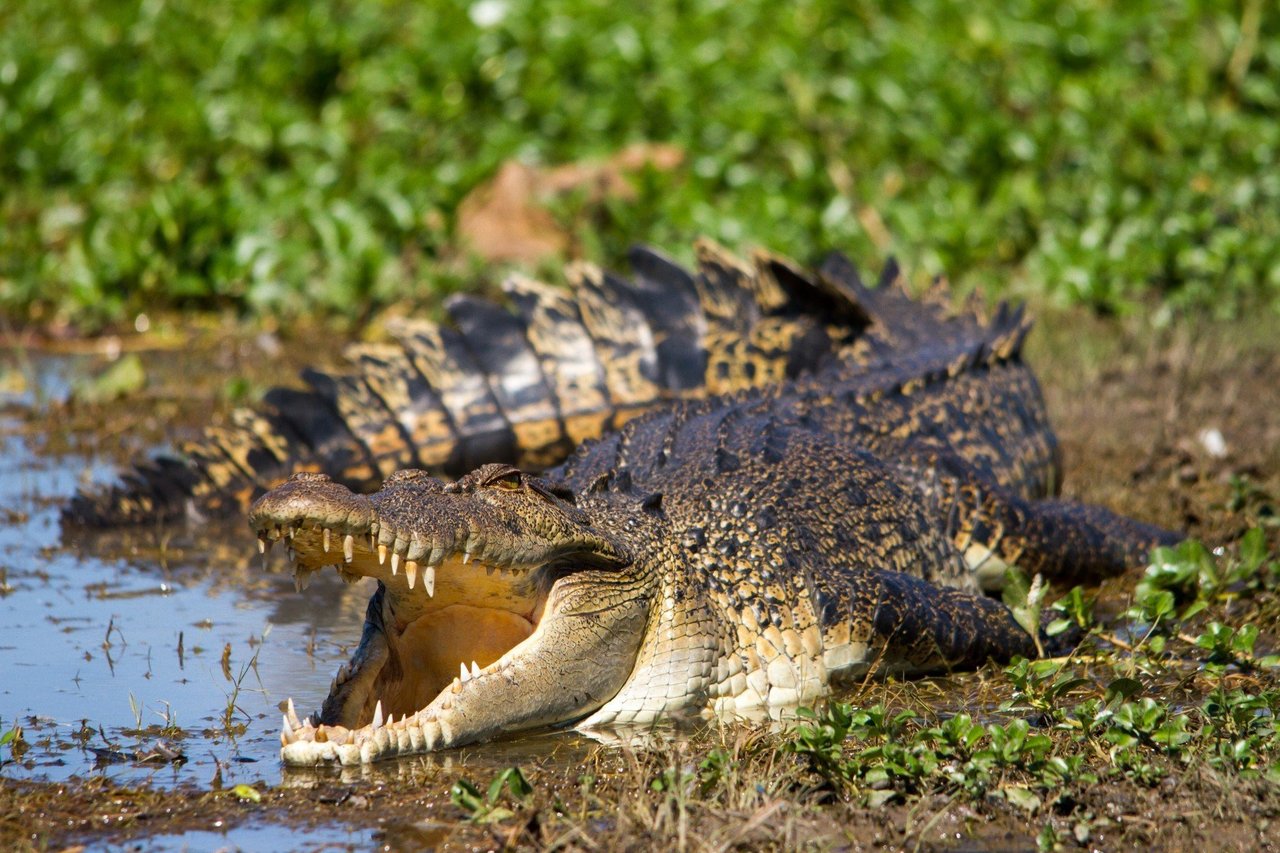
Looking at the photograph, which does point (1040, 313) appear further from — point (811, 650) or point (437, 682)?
point (437, 682)

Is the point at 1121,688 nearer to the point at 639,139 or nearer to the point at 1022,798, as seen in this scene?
the point at 1022,798

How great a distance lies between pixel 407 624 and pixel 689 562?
74 centimetres

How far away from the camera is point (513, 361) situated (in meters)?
5.89

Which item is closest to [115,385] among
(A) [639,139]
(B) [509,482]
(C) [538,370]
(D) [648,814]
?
(C) [538,370]

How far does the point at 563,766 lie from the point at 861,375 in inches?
95.3

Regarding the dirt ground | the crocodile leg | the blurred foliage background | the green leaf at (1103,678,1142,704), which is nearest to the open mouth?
the dirt ground

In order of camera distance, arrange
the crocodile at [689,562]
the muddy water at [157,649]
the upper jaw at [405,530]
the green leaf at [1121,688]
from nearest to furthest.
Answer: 1. the upper jaw at [405,530]
2. the crocodile at [689,562]
3. the muddy water at [157,649]
4. the green leaf at [1121,688]

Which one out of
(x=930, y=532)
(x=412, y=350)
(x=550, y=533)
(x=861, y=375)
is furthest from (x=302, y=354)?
(x=550, y=533)

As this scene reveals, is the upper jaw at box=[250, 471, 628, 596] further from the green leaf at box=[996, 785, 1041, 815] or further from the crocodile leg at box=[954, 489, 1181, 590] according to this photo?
the crocodile leg at box=[954, 489, 1181, 590]

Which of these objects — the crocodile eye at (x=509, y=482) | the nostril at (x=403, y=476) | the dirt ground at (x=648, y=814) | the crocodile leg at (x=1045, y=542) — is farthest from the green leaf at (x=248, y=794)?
the crocodile leg at (x=1045, y=542)

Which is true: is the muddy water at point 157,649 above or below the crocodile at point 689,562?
below

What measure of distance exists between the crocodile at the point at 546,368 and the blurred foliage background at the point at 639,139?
2.71 metres

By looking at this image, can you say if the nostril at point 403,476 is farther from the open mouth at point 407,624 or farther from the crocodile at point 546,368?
the crocodile at point 546,368

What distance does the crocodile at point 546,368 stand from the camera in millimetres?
5590
